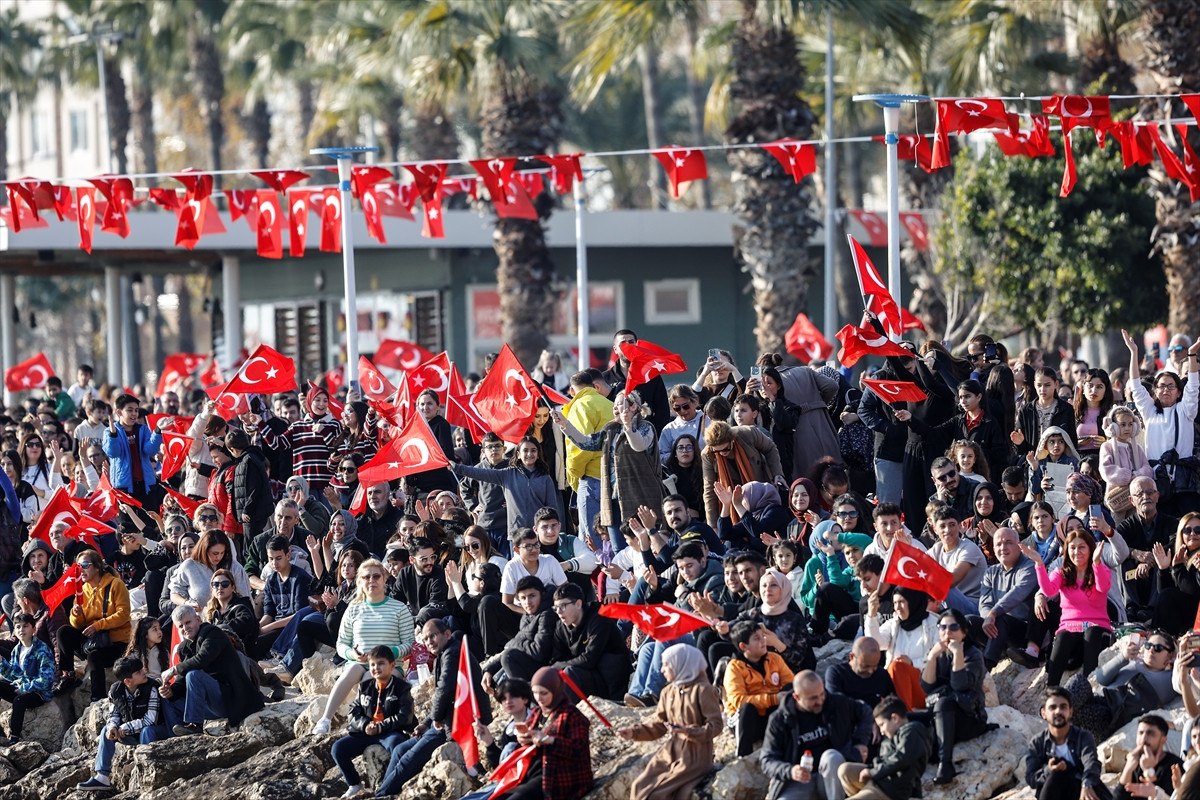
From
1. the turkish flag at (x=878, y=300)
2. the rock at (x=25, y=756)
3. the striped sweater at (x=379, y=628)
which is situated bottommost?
the rock at (x=25, y=756)

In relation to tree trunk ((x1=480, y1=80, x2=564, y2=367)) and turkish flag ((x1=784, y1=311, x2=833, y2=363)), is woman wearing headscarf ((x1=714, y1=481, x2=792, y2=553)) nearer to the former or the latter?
turkish flag ((x1=784, y1=311, x2=833, y2=363))

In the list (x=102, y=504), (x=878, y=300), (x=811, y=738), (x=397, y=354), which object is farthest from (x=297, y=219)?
(x=811, y=738)

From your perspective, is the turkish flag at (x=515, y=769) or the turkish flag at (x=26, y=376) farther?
the turkish flag at (x=26, y=376)

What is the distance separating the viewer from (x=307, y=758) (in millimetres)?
14195

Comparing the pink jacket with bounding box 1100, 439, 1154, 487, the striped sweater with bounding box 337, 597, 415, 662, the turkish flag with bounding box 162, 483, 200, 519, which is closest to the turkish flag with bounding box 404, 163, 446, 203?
the turkish flag with bounding box 162, 483, 200, 519

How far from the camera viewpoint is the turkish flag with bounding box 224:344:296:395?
1850 cm

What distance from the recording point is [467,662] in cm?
1280

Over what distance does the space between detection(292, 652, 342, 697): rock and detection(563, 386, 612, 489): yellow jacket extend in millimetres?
2241

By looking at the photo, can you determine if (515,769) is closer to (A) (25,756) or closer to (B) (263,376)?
(A) (25,756)

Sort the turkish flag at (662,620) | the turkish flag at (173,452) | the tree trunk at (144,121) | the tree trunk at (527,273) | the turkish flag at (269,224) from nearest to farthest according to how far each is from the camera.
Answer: the turkish flag at (662,620), the turkish flag at (173,452), the turkish flag at (269,224), the tree trunk at (527,273), the tree trunk at (144,121)

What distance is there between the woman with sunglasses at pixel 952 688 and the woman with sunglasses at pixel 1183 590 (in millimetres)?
1173

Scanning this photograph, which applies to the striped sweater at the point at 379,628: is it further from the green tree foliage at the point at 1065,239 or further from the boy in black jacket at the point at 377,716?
the green tree foliage at the point at 1065,239

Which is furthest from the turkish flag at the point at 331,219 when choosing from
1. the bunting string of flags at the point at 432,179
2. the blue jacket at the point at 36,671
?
the blue jacket at the point at 36,671

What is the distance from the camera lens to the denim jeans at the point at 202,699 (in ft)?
48.8
